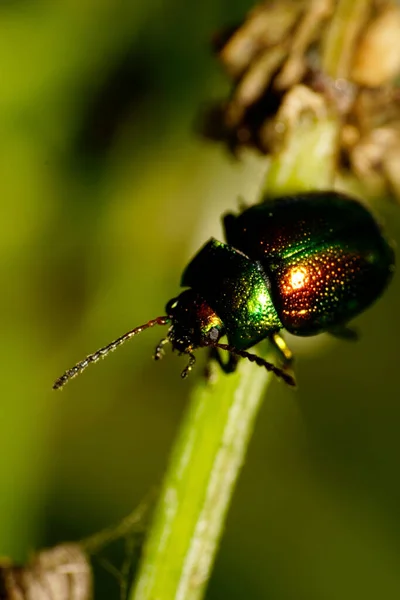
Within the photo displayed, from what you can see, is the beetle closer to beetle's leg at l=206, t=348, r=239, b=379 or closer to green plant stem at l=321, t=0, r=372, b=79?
beetle's leg at l=206, t=348, r=239, b=379

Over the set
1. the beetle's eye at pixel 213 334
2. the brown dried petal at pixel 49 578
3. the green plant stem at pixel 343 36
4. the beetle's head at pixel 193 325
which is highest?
the green plant stem at pixel 343 36

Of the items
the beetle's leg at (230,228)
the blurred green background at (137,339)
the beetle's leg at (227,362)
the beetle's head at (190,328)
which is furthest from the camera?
the blurred green background at (137,339)

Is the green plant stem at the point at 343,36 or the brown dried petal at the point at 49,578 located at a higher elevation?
the green plant stem at the point at 343,36

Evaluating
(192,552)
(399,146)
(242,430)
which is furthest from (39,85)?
(192,552)

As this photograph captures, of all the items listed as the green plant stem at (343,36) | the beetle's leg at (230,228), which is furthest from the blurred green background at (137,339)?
the green plant stem at (343,36)

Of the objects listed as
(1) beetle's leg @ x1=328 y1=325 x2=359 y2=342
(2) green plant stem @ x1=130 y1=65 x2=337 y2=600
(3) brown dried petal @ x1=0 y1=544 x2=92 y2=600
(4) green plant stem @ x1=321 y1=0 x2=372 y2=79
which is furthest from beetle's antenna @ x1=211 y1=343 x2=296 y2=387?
(4) green plant stem @ x1=321 y1=0 x2=372 y2=79

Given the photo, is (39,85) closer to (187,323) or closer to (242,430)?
(187,323)

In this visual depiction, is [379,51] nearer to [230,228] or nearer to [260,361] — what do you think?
[230,228]

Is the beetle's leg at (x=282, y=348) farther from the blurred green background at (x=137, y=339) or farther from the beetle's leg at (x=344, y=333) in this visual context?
the blurred green background at (x=137, y=339)

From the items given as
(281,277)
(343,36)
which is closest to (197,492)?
(281,277)
